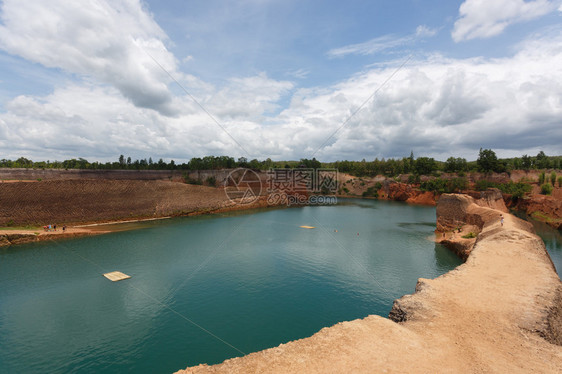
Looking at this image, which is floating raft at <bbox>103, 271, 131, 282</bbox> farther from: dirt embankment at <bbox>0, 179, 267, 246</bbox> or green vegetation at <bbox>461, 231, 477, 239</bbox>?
green vegetation at <bbox>461, 231, 477, 239</bbox>

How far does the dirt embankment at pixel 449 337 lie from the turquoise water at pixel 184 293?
539 centimetres

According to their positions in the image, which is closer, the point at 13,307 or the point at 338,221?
the point at 13,307

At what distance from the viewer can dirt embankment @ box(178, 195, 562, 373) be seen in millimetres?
7070

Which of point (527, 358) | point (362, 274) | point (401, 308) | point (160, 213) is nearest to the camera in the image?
point (527, 358)

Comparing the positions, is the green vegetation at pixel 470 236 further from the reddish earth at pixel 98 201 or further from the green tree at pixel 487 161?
the green tree at pixel 487 161

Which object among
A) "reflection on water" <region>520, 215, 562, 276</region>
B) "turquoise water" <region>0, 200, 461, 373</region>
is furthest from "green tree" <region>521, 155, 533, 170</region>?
"turquoise water" <region>0, 200, 461, 373</region>

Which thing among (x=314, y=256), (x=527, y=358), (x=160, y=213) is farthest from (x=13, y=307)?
(x=160, y=213)

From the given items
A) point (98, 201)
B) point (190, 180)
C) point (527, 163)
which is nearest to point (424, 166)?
point (527, 163)

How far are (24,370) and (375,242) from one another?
32.0 meters

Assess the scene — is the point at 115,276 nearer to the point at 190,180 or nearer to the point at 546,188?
the point at 190,180

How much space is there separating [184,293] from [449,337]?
16.7 metres

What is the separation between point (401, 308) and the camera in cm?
1034

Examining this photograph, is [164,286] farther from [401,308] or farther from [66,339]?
[401,308]

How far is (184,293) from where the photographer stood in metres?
18.5
